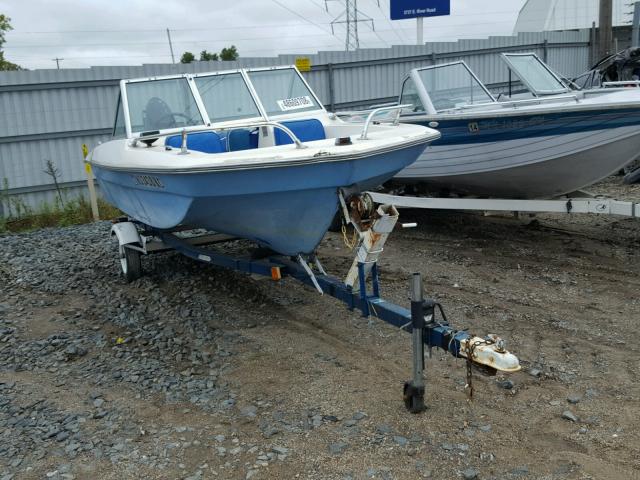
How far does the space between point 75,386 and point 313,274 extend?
6.02 ft

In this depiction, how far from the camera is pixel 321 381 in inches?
160

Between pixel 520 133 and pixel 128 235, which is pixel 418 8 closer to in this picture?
pixel 520 133

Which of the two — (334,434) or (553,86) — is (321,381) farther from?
(553,86)

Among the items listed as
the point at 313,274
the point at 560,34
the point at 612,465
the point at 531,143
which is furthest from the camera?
the point at 560,34

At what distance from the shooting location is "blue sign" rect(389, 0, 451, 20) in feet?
50.2

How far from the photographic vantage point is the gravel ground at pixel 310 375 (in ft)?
10.5

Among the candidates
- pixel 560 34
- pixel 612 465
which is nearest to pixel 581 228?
pixel 612 465

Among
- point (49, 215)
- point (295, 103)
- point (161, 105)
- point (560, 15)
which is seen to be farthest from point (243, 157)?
point (560, 15)

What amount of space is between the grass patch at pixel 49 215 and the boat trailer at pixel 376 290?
4.47 metres

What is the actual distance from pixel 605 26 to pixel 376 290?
44.1ft

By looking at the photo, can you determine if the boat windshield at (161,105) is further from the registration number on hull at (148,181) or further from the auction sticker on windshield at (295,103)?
the registration number on hull at (148,181)

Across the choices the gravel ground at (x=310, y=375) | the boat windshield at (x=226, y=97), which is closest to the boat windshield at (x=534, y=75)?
the gravel ground at (x=310, y=375)

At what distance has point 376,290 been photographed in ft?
13.5

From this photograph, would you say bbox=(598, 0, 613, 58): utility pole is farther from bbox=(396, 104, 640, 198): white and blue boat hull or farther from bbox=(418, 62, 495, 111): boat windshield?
→ bbox=(396, 104, 640, 198): white and blue boat hull
